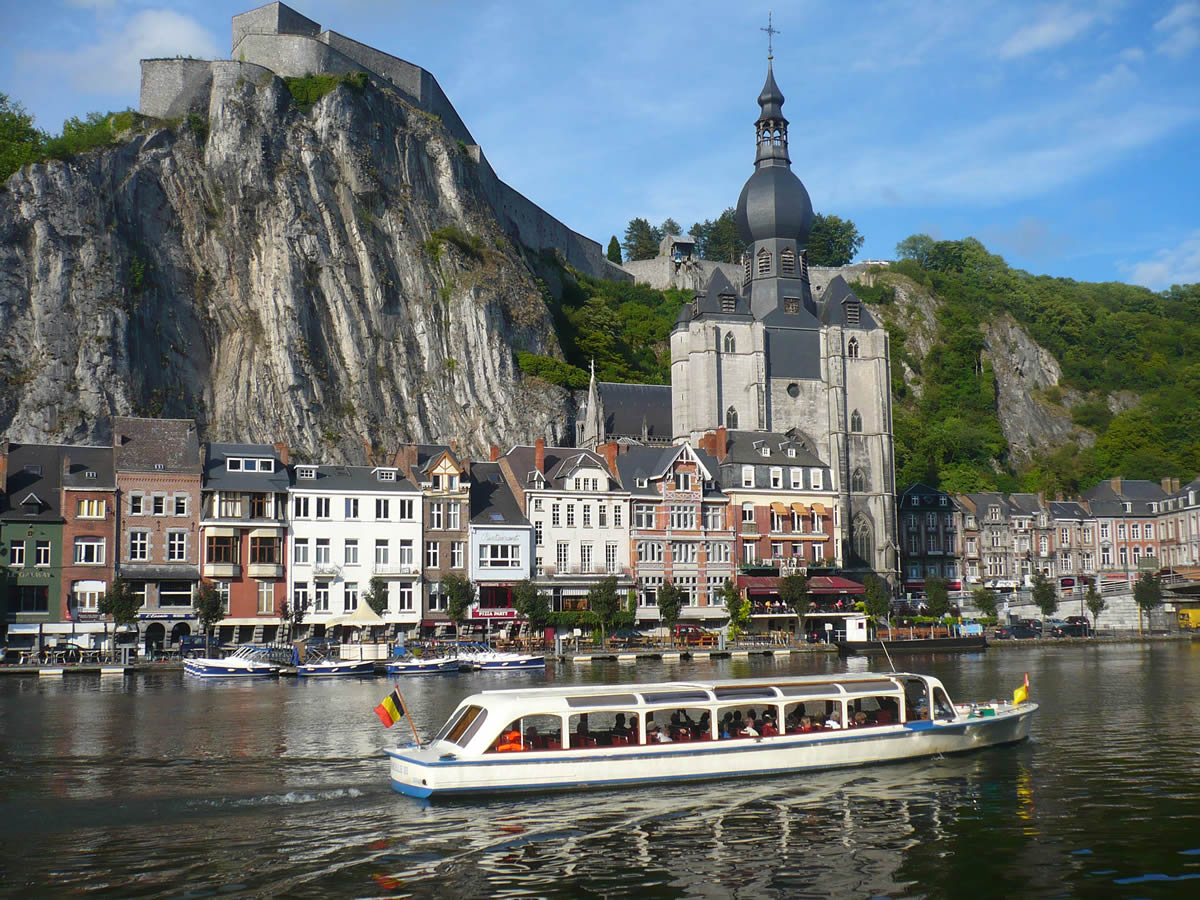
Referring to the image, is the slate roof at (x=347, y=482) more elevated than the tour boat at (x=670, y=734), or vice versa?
the slate roof at (x=347, y=482)

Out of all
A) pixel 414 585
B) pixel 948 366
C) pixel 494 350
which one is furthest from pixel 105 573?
pixel 948 366

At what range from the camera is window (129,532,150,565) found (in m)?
65.6

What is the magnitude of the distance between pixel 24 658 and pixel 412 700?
26.2 meters

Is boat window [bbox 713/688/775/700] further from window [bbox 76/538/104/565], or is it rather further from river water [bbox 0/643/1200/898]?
window [bbox 76/538/104/565]

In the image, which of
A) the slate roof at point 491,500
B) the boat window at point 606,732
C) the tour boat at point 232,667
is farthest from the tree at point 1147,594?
the boat window at point 606,732

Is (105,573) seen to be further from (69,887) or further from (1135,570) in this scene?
(1135,570)

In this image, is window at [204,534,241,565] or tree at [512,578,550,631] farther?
tree at [512,578,550,631]

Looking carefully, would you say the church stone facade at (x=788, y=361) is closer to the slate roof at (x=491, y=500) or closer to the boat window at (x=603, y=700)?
the slate roof at (x=491, y=500)

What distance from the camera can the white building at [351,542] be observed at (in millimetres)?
68688

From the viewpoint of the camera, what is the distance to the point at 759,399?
97.6 m

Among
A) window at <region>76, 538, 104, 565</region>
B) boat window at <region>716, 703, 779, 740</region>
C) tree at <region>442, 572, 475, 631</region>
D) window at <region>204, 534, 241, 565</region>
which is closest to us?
boat window at <region>716, 703, 779, 740</region>

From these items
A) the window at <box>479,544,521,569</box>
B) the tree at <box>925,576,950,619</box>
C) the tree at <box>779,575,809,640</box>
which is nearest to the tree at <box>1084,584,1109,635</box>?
the tree at <box>925,576,950,619</box>

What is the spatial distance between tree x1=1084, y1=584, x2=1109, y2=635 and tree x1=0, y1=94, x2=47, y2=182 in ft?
268

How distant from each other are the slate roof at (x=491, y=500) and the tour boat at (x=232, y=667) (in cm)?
1949
